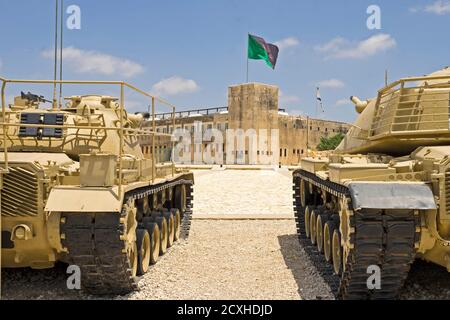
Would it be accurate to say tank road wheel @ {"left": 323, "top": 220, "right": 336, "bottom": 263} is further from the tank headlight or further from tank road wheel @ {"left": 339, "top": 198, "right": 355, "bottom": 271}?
the tank headlight

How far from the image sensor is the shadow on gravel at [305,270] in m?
6.71

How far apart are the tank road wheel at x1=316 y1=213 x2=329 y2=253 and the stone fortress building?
151ft

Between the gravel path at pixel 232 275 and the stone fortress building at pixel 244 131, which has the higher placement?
the stone fortress building at pixel 244 131

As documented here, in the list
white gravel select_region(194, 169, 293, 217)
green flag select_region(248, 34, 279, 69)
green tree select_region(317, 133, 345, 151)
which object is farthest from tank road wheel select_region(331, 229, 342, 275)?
green tree select_region(317, 133, 345, 151)

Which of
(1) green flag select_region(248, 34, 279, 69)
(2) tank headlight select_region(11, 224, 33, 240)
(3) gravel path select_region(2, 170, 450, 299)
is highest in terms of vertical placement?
(1) green flag select_region(248, 34, 279, 69)

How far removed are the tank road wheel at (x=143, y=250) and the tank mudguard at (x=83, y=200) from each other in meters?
1.90

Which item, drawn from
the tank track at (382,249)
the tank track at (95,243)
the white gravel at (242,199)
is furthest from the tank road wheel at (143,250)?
the white gravel at (242,199)

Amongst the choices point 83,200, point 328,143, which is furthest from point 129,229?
point 328,143

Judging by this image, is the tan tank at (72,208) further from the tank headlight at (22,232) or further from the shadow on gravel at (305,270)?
the shadow on gravel at (305,270)

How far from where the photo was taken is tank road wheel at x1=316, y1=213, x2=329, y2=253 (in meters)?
8.45

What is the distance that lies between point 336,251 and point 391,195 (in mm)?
2234
